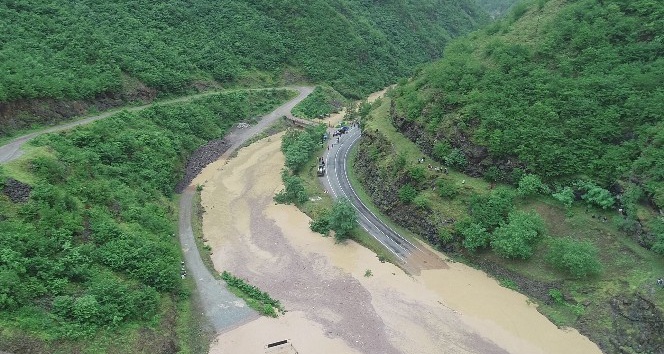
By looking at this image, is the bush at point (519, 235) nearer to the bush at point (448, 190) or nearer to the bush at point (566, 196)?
the bush at point (566, 196)

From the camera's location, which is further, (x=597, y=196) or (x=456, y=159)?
(x=456, y=159)

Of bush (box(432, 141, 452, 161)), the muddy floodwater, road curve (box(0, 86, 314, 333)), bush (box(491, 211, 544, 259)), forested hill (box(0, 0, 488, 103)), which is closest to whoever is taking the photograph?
the muddy floodwater

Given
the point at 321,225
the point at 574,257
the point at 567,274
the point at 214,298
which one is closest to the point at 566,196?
the point at 574,257

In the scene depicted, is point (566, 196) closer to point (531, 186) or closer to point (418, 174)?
point (531, 186)

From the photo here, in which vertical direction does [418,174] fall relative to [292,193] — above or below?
above

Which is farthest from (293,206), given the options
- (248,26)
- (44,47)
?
(248,26)

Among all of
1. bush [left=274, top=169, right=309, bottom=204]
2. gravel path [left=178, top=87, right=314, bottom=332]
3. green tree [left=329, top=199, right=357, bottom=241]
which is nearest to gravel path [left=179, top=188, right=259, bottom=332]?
gravel path [left=178, top=87, right=314, bottom=332]

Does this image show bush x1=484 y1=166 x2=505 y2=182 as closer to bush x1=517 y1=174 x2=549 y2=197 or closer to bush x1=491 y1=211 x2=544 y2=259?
bush x1=517 y1=174 x2=549 y2=197
